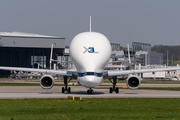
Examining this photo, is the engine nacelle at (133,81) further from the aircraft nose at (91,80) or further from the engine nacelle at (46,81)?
the engine nacelle at (46,81)

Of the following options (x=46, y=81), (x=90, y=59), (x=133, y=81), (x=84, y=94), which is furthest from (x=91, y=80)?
(x=46, y=81)

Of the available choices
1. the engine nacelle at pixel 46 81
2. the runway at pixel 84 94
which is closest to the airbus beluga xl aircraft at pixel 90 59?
the engine nacelle at pixel 46 81

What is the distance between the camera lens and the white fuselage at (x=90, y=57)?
97.6 feet

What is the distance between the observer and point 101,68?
3094 cm

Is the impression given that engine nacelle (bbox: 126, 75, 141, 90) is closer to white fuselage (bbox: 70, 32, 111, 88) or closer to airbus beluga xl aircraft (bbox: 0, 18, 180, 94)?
airbus beluga xl aircraft (bbox: 0, 18, 180, 94)

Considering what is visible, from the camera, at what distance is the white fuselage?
2973cm

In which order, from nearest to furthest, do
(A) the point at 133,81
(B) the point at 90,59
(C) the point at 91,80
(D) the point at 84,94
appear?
(C) the point at 91,80 < (B) the point at 90,59 < (A) the point at 133,81 < (D) the point at 84,94

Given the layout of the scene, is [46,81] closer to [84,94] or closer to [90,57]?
[84,94]

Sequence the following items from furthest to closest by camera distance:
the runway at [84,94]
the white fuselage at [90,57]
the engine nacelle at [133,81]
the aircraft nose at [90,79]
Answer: the engine nacelle at [133,81] → the white fuselage at [90,57] → the runway at [84,94] → the aircraft nose at [90,79]

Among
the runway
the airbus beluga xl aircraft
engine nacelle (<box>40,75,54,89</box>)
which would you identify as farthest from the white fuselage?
engine nacelle (<box>40,75,54,89</box>)

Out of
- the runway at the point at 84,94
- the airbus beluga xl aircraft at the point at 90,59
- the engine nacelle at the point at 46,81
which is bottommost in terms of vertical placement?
the runway at the point at 84,94

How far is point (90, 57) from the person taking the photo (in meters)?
30.2

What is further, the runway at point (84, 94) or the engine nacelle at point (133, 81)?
the engine nacelle at point (133, 81)

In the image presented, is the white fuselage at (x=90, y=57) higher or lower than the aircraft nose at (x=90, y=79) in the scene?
higher
